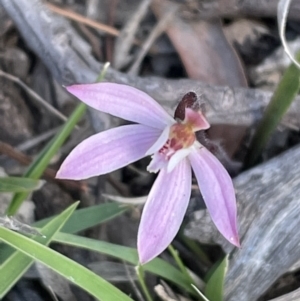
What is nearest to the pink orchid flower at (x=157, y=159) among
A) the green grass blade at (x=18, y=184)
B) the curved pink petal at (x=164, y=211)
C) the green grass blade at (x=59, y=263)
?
the curved pink petal at (x=164, y=211)

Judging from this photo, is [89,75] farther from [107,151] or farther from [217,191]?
[217,191]

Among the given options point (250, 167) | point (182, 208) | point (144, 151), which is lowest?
point (250, 167)

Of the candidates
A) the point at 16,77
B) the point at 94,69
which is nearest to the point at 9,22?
the point at 16,77

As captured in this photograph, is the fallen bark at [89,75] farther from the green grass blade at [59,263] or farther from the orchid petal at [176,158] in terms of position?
the green grass blade at [59,263]

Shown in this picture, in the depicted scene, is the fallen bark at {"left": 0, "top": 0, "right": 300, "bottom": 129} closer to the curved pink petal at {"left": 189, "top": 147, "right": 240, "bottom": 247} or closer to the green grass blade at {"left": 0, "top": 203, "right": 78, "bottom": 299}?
the curved pink petal at {"left": 189, "top": 147, "right": 240, "bottom": 247}

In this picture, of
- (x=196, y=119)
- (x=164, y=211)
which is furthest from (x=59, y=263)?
(x=196, y=119)

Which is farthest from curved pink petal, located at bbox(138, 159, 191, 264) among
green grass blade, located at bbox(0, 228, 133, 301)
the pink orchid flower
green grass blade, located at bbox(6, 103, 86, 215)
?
green grass blade, located at bbox(6, 103, 86, 215)

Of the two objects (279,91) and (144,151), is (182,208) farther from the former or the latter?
(279,91)
